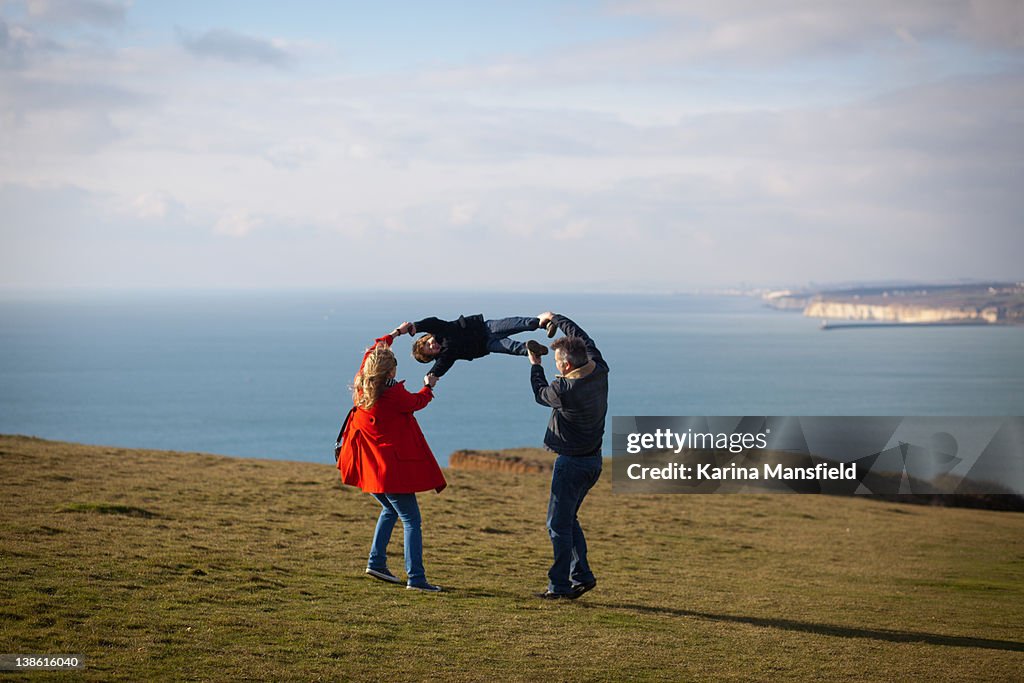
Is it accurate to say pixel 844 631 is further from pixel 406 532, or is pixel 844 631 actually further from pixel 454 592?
pixel 406 532

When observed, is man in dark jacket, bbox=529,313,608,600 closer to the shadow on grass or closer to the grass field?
the grass field

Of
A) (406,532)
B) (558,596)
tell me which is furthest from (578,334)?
(558,596)

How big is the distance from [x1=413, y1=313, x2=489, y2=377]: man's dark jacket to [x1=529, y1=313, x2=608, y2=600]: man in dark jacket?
0.98 m

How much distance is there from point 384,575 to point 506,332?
3.00 meters

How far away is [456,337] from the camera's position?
10391mm

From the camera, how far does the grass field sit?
7.64 metres

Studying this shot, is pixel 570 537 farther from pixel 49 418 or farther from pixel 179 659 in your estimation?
pixel 49 418

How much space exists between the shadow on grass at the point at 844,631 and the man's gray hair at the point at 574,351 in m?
2.79

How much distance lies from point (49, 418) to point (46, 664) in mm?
122516

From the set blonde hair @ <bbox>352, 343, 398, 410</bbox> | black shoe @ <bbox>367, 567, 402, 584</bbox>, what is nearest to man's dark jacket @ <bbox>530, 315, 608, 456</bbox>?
blonde hair @ <bbox>352, 343, 398, 410</bbox>

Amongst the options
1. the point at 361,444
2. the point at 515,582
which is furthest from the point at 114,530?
the point at 515,582

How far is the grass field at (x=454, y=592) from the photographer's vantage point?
A: 764cm

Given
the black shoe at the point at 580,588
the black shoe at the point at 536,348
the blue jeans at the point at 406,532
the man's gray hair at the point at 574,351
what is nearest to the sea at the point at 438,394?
the blue jeans at the point at 406,532

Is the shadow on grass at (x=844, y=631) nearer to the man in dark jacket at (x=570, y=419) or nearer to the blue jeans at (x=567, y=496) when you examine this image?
the blue jeans at (x=567, y=496)
